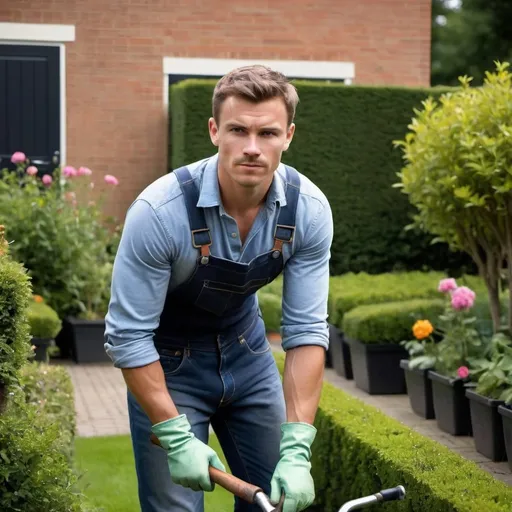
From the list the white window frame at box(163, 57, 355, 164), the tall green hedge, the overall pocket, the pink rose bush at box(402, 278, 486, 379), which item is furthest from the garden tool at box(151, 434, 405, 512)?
the white window frame at box(163, 57, 355, 164)

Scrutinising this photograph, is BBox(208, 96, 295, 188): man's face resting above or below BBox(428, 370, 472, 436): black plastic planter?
above

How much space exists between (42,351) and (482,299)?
11.3 ft

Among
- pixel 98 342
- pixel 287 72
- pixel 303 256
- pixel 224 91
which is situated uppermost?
pixel 287 72

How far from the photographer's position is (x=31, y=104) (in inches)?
481

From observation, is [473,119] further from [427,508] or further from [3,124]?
[3,124]

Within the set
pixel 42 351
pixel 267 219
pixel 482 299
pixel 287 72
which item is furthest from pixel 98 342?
pixel 267 219

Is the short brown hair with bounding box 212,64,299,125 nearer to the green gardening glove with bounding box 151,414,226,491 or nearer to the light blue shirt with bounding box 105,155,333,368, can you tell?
the light blue shirt with bounding box 105,155,333,368

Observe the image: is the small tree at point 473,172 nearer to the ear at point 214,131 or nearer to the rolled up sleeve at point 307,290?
the rolled up sleeve at point 307,290

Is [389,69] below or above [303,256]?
above

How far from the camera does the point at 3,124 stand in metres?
12.1

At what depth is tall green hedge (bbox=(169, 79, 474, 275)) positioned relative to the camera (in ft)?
37.8

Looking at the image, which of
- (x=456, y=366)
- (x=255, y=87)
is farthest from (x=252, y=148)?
(x=456, y=366)

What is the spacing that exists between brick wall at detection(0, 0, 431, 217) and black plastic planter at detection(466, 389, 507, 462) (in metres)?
6.87

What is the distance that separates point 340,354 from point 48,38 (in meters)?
5.46
